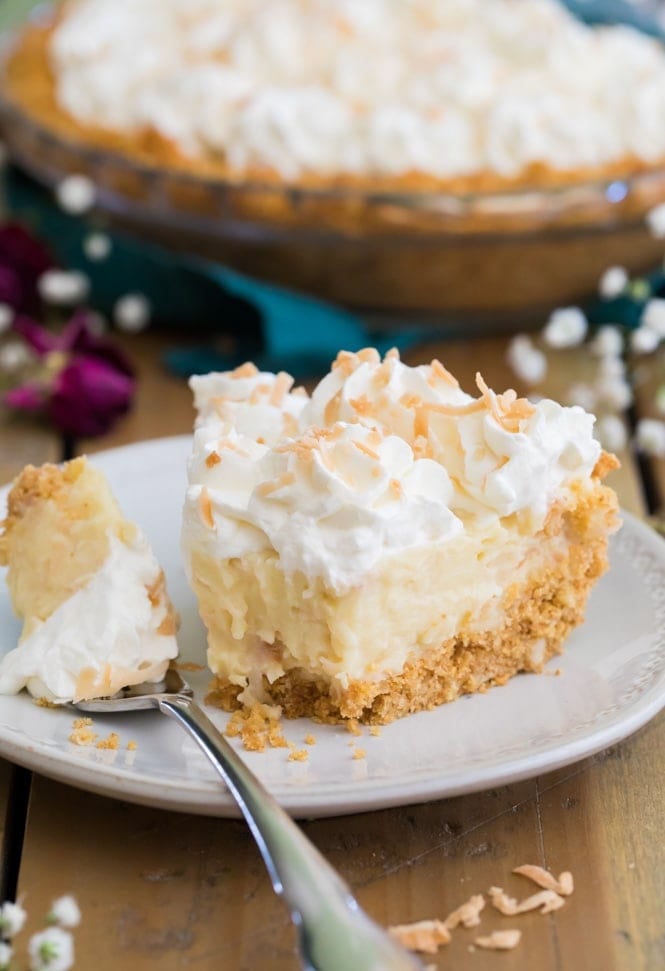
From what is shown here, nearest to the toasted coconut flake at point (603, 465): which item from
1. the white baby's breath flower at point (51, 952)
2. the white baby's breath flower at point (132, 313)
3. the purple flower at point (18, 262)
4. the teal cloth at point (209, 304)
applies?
the white baby's breath flower at point (51, 952)

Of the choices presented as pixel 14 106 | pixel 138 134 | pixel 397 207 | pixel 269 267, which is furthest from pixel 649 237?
pixel 14 106

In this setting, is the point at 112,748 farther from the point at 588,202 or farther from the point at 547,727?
the point at 588,202

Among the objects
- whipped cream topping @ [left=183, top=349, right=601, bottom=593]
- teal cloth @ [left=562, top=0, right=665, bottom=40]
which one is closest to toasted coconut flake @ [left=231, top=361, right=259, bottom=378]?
whipped cream topping @ [left=183, top=349, right=601, bottom=593]

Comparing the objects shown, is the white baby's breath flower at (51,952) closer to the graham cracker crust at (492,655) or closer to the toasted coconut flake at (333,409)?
the graham cracker crust at (492,655)

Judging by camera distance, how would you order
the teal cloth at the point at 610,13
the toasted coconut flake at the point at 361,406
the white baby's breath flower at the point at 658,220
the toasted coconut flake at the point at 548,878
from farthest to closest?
the teal cloth at the point at 610,13 → the white baby's breath flower at the point at 658,220 → the toasted coconut flake at the point at 361,406 → the toasted coconut flake at the point at 548,878

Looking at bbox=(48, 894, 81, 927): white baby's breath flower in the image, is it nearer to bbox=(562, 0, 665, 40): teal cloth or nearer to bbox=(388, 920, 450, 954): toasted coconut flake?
bbox=(388, 920, 450, 954): toasted coconut flake

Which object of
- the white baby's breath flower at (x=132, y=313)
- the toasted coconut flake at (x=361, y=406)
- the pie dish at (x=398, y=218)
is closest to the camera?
the toasted coconut flake at (x=361, y=406)

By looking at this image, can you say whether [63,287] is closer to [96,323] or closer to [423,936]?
[96,323]

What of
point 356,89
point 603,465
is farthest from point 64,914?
point 356,89
